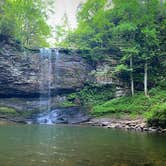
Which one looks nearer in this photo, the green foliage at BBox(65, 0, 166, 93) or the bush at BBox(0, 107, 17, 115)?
the bush at BBox(0, 107, 17, 115)


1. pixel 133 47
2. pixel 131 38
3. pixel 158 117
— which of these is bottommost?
pixel 158 117

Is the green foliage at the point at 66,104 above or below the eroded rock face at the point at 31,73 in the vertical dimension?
below

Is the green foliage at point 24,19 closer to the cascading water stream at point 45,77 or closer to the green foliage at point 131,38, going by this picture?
the cascading water stream at point 45,77

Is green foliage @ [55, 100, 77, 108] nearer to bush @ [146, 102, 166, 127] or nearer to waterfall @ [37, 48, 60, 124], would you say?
waterfall @ [37, 48, 60, 124]

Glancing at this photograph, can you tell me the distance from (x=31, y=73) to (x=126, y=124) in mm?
17664

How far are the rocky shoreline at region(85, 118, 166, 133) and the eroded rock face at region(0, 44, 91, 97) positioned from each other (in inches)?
388

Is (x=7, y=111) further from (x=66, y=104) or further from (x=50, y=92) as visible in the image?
(x=66, y=104)

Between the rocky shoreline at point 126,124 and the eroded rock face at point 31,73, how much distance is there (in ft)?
32.4

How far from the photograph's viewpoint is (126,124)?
105 feet

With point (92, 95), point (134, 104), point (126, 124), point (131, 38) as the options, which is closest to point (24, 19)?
point (92, 95)

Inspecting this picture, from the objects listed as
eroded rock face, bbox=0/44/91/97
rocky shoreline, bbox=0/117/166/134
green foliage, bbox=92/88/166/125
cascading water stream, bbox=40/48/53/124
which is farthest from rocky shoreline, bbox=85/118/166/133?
eroded rock face, bbox=0/44/91/97

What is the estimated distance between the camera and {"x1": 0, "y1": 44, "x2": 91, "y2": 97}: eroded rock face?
42.6 metres

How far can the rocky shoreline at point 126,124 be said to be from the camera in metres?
27.3

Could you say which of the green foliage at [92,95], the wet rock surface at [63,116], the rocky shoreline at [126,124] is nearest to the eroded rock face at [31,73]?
the green foliage at [92,95]
